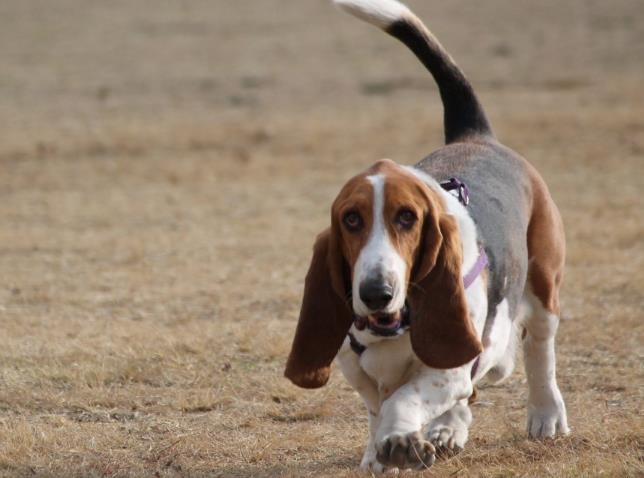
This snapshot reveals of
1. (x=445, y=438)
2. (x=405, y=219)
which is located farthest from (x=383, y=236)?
(x=445, y=438)

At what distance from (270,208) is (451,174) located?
27.7 feet

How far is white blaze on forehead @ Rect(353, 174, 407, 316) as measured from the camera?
174 inches

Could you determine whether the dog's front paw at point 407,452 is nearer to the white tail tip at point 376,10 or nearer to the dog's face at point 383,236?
the dog's face at point 383,236

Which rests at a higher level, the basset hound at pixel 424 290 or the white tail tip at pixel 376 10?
the white tail tip at pixel 376 10

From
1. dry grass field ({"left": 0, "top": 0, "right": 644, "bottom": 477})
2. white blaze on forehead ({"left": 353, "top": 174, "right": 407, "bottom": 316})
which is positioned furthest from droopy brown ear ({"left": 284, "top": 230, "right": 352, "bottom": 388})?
dry grass field ({"left": 0, "top": 0, "right": 644, "bottom": 477})

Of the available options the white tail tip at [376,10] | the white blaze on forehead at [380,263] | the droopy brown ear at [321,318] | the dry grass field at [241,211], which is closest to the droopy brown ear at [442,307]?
the white blaze on forehead at [380,263]

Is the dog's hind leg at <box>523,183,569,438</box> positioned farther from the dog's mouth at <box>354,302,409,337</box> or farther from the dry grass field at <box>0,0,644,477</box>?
the dog's mouth at <box>354,302,409,337</box>

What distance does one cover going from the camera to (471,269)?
500 cm

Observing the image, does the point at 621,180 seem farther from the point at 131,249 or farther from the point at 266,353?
the point at 266,353

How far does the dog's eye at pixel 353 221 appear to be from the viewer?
4.61m

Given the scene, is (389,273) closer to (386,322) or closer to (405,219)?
(405,219)

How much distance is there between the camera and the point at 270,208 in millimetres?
13969

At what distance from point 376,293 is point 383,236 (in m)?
0.25

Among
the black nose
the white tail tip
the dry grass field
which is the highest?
the white tail tip
